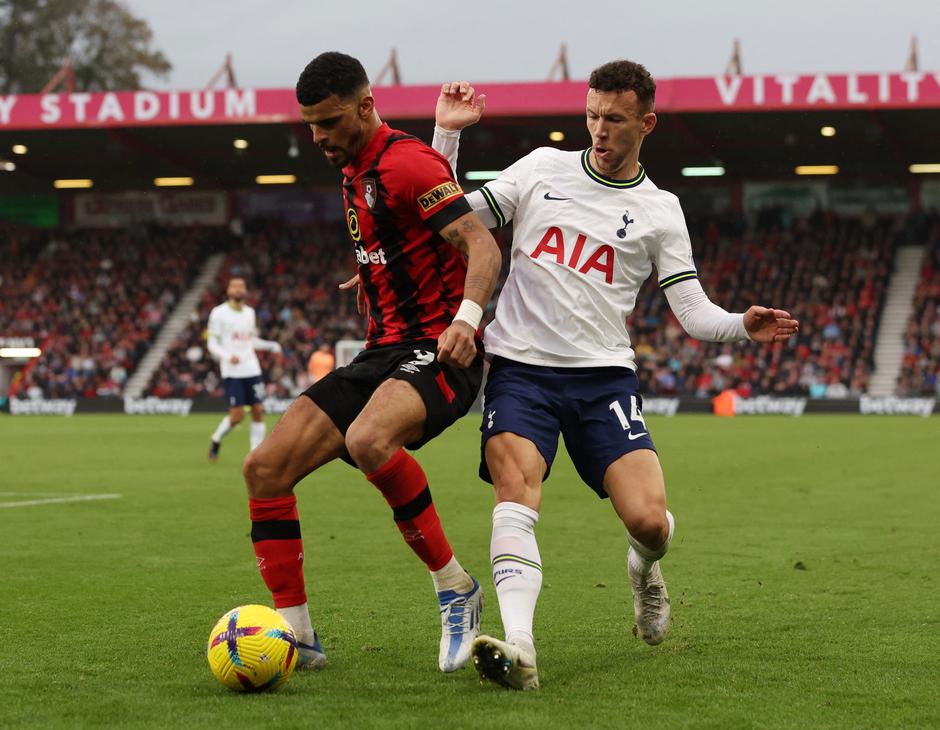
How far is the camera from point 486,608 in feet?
20.5

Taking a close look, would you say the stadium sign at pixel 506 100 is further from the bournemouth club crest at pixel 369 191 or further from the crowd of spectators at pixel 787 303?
the bournemouth club crest at pixel 369 191

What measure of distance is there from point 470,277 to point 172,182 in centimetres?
A: 3852

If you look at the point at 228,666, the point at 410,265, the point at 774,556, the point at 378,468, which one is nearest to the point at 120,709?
the point at 228,666

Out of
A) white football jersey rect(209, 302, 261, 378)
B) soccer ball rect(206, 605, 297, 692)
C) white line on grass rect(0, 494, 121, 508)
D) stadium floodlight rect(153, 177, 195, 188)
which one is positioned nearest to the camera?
soccer ball rect(206, 605, 297, 692)

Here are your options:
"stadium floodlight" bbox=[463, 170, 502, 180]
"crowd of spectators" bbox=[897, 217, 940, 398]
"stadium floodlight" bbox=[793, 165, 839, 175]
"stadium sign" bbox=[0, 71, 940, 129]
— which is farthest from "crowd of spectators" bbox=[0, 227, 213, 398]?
"crowd of spectators" bbox=[897, 217, 940, 398]

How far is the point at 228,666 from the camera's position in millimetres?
4469

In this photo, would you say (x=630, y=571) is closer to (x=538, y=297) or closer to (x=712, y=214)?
(x=538, y=297)

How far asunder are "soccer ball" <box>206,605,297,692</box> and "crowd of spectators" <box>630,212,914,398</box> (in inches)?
1065

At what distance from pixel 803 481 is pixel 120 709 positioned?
34.4 feet

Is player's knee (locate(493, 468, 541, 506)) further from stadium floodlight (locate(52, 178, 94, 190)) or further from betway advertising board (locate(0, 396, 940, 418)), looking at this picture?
stadium floodlight (locate(52, 178, 94, 190))

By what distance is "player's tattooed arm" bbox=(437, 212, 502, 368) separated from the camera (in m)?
4.69

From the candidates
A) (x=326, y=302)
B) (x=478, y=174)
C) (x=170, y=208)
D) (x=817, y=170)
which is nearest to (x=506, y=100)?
(x=478, y=174)

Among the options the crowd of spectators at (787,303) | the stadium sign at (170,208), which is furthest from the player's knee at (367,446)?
the stadium sign at (170,208)

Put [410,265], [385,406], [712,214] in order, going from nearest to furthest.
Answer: [385,406] → [410,265] → [712,214]
